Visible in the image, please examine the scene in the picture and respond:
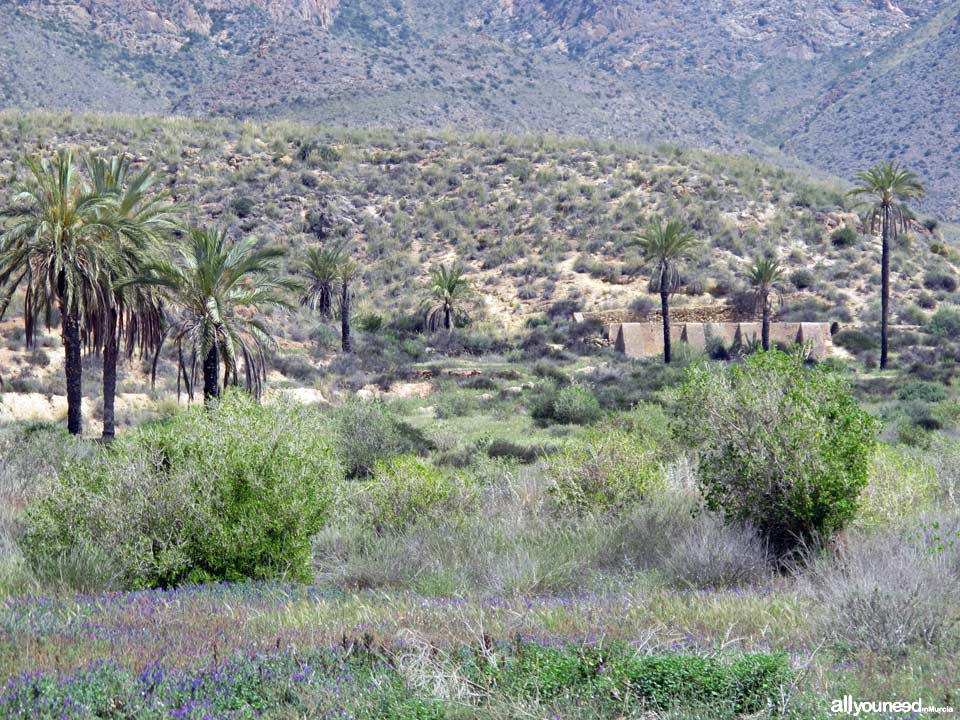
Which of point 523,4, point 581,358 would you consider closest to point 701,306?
point 581,358

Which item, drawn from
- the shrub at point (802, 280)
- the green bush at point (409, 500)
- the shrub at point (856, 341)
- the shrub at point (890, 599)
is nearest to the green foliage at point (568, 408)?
the green bush at point (409, 500)

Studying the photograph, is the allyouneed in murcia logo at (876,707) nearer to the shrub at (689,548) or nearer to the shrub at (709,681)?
the shrub at (709,681)

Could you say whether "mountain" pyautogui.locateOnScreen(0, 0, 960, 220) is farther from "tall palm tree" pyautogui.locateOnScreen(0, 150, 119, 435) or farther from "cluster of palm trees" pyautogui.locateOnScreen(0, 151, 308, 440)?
"tall palm tree" pyautogui.locateOnScreen(0, 150, 119, 435)

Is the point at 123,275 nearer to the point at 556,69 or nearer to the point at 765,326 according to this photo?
the point at 765,326

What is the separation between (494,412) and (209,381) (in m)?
12.7

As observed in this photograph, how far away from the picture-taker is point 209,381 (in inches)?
808

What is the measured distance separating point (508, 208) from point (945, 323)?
26783mm

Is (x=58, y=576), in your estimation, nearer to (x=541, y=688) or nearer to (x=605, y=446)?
(x=541, y=688)

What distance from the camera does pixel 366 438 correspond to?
2016 centimetres

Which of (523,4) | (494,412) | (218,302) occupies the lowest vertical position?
(494,412)

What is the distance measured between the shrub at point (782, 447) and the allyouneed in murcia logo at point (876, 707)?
389cm

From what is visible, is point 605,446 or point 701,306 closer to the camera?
point 605,446

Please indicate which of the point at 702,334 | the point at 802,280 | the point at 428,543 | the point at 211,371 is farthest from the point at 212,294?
the point at 802,280

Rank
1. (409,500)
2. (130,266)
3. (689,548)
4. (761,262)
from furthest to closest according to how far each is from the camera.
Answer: (761,262)
(130,266)
(409,500)
(689,548)
